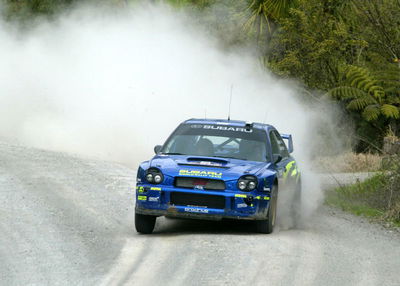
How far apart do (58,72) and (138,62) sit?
91.8 inches

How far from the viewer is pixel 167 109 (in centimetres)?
2262

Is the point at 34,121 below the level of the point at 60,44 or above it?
below

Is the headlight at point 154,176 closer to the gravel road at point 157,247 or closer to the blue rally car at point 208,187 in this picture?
the blue rally car at point 208,187

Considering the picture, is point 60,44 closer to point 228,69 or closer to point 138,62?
point 138,62

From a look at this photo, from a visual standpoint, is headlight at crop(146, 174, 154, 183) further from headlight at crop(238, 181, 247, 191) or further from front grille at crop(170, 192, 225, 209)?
headlight at crop(238, 181, 247, 191)

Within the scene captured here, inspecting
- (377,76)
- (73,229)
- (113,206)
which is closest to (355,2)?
(377,76)

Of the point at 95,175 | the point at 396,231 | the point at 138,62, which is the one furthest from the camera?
the point at 138,62

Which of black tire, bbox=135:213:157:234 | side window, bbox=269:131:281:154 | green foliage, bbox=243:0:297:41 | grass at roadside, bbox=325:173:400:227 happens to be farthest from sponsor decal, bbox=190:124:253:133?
green foliage, bbox=243:0:297:41

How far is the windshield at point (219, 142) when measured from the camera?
464 inches

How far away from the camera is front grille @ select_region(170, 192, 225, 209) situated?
10.7 metres

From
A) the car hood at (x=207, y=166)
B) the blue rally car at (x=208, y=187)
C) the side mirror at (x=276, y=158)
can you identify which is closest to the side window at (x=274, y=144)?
the side mirror at (x=276, y=158)

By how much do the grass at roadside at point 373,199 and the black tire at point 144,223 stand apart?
4.30 m

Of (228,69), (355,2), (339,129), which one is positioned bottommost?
(339,129)

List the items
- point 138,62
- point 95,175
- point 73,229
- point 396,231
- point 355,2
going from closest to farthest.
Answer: point 73,229 < point 396,231 < point 95,175 < point 138,62 < point 355,2
